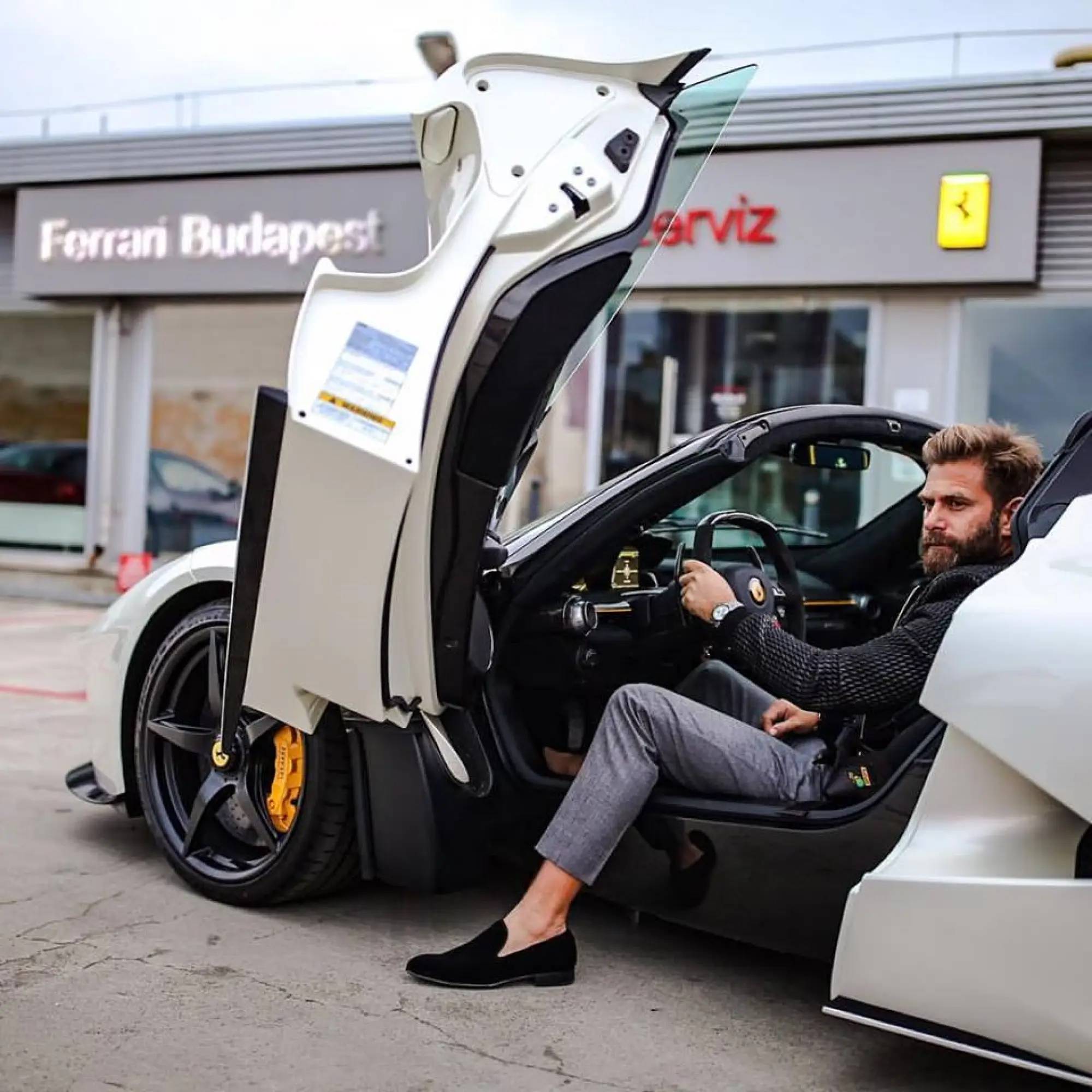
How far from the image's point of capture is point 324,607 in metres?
3.01

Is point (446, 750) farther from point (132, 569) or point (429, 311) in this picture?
point (132, 569)

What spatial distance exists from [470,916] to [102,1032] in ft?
3.53

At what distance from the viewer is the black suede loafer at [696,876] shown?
9.63 ft

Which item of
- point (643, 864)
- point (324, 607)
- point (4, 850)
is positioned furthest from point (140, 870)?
point (643, 864)

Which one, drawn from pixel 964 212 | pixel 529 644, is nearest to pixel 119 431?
pixel 964 212

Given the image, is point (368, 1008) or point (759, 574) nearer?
point (368, 1008)

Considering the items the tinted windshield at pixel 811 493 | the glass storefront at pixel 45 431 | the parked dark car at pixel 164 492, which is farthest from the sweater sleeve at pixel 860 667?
the glass storefront at pixel 45 431

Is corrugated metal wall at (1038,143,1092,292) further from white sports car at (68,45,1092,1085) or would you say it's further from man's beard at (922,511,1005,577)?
man's beard at (922,511,1005,577)

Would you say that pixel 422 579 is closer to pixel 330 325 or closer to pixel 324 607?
pixel 324 607

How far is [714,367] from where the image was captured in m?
11.6

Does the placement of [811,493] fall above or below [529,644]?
above

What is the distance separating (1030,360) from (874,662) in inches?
337

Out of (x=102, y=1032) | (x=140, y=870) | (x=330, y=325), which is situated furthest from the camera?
(x=140, y=870)

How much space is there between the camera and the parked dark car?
43.3 feet
